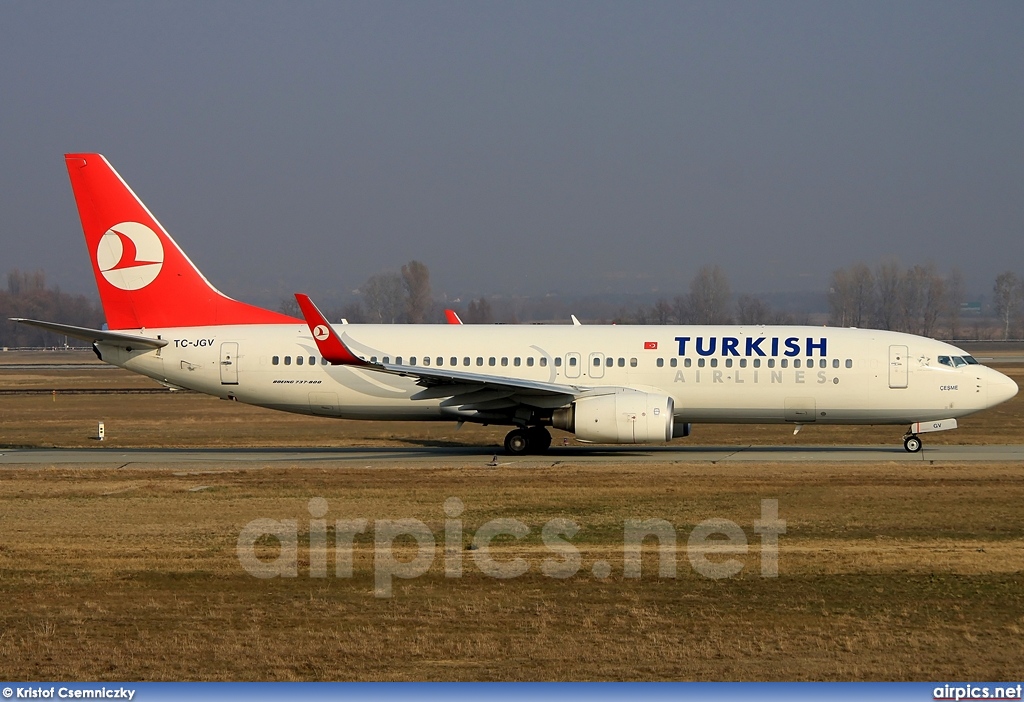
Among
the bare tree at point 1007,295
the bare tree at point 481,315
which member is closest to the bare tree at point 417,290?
the bare tree at point 481,315

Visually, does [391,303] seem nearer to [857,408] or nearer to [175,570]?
[857,408]

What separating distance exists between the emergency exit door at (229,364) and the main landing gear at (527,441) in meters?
7.08

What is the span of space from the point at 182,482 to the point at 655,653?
1411 cm

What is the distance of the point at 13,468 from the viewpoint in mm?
24516

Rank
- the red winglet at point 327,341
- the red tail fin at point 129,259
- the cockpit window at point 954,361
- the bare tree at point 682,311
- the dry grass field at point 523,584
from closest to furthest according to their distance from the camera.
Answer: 1. the dry grass field at point 523,584
2. the red winglet at point 327,341
3. the cockpit window at point 954,361
4. the red tail fin at point 129,259
5. the bare tree at point 682,311

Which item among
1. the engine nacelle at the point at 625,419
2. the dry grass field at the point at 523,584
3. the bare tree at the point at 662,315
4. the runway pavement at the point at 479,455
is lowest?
the dry grass field at the point at 523,584

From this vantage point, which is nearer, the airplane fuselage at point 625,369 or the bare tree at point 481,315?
the airplane fuselage at point 625,369

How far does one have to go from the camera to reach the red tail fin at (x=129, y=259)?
2872 cm

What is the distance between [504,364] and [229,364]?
6956 mm

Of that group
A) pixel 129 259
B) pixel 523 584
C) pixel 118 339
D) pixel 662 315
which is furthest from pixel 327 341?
pixel 662 315

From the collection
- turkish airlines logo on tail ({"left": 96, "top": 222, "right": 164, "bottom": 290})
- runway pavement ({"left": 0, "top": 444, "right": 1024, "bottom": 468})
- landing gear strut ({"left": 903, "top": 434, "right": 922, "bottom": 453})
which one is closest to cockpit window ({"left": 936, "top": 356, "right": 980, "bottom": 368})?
landing gear strut ({"left": 903, "top": 434, "right": 922, "bottom": 453})

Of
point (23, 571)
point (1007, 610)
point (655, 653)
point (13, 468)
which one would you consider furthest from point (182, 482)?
point (1007, 610)
